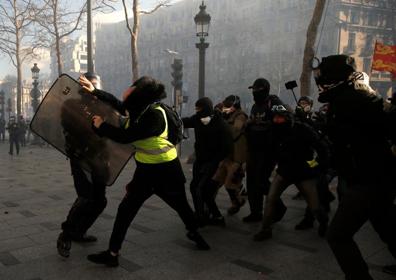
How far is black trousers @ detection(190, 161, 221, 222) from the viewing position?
502 centimetres

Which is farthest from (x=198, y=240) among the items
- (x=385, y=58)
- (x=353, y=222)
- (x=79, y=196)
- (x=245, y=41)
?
(x=245, y=41)

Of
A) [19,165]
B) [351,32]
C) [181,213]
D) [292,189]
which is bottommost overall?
[19,165]

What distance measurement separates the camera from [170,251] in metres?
4.27

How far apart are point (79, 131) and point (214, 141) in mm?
A: 1623

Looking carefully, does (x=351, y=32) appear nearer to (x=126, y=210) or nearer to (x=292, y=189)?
(x=292, y=189)

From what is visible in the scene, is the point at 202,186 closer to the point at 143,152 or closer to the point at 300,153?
the point at 300,153

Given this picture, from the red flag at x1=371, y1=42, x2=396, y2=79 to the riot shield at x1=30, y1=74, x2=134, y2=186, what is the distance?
7085 mm

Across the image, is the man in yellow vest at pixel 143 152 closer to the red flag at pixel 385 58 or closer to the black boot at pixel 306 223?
the black boot at pixel 306 223

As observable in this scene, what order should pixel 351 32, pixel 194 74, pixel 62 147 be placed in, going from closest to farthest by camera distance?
pixel 62 147
pixel 351 32
pixel 194 74

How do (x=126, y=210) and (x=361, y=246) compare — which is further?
(x=361, y=246)

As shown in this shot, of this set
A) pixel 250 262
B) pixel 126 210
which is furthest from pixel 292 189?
pixel 126 210

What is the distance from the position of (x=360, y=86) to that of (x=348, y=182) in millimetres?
635

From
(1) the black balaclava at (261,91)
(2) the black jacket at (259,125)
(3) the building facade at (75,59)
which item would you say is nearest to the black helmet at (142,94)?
(2) the black jacket at (259,125)

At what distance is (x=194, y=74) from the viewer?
243 feet
